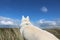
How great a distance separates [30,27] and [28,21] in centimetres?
50

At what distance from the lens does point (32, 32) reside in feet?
18.7

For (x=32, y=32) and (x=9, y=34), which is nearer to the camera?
(x=32, y=32)

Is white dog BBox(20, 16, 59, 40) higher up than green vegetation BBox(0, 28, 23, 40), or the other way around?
green vegetation BBox(0, 28, 23, 40)

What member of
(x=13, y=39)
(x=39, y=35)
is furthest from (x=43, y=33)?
(x=13, y=39)

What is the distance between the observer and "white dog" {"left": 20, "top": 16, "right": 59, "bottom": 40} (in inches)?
209

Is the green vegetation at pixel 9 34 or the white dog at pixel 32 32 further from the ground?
the green vegetation at pixel 9 34

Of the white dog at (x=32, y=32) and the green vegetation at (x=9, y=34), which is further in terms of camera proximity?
the green vegetation at (x=9, y=34)

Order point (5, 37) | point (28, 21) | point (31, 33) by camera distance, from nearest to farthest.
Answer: point (31, 33) → point (28, 21) → point (5, 37)

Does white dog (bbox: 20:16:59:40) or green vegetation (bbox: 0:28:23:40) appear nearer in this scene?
white dog (bbox: 20:16:59:40)

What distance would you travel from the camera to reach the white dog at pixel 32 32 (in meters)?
5.32

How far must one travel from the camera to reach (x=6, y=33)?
8.78 m

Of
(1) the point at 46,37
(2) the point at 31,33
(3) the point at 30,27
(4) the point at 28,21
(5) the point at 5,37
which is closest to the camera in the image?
(1) the point at 46,37

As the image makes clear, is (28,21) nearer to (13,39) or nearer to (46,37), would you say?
(46,37)

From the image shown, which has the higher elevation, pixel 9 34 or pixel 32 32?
pixel 9 34
